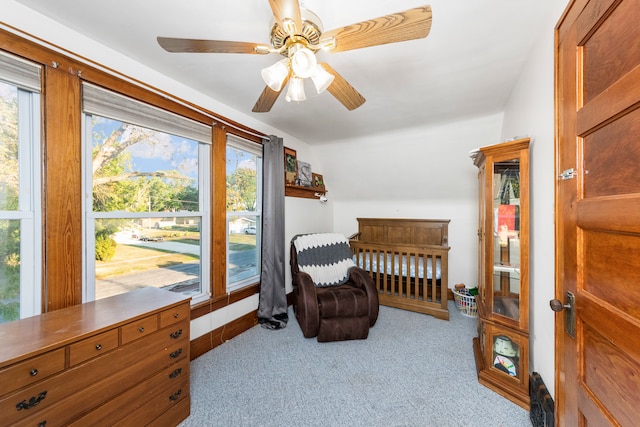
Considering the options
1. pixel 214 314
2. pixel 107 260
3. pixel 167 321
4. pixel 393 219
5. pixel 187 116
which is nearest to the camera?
pixel 167 321

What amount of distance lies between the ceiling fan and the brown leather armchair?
73.2 inches

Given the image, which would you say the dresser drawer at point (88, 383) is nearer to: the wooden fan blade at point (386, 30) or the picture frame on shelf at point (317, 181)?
the wooden fan blade at point (386, 30)

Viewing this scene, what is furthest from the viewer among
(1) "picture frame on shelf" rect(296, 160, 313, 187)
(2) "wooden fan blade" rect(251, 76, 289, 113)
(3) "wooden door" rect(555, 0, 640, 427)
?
(1) "picture frame on shelf" rect(296, 160, 313, 187)

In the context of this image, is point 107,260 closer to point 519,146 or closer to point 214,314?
point 214,314

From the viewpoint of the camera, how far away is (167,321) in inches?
55.2

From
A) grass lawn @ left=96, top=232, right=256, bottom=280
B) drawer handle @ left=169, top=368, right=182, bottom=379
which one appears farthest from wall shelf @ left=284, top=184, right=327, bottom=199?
drawer handle @ left=169, top=368, right=182, bottom=379

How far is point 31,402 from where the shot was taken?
918mm

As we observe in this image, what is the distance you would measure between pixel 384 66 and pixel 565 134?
3.67ft

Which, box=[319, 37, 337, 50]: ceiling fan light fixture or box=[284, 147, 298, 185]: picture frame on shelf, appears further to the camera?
box=[284, 147, 298, 185]: picture frame on shelf

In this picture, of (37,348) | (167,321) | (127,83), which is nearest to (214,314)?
(167,321)

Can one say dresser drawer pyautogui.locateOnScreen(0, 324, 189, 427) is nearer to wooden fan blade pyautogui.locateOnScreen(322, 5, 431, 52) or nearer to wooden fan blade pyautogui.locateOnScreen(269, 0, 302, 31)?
wooden fan blade pyautogui.locateOnScreen(269, 0, 302, 31)

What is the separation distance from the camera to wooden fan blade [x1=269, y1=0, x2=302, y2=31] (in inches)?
34.4

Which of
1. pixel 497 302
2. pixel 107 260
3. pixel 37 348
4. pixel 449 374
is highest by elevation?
pixel 107 260

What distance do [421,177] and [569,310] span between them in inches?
99.2
